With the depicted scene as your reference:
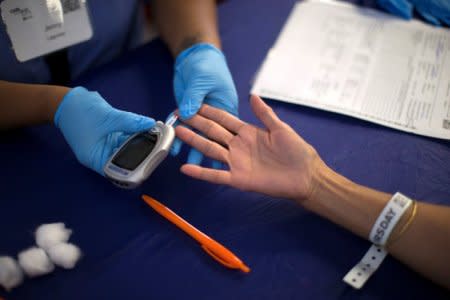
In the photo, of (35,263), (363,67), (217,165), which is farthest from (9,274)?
(363,67)

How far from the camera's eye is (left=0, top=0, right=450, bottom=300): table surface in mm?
684

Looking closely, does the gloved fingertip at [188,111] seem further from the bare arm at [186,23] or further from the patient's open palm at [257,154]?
the bare arm at [186,23]

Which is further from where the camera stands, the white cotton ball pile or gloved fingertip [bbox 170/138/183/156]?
gloved fingertip [bbox 170/138/183/156]

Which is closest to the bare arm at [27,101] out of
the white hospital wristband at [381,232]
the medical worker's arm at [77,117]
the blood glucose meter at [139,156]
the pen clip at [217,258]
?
the medical worker's arm at [77,117]

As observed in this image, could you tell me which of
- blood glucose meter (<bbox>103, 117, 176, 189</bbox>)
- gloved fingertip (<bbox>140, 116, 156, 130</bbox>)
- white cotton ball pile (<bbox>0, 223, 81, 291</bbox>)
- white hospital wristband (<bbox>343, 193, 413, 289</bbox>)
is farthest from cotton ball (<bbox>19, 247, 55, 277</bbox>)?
white hospital wristband (<bbox>343, 193, 413, 289</bbox>)

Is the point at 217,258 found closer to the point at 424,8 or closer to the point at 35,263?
the point at 35,263

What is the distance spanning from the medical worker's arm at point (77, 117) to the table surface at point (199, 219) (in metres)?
0.07

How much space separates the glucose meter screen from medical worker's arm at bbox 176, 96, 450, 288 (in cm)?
8

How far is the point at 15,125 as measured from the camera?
871 millimetres

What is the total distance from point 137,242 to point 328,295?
0.35 meters

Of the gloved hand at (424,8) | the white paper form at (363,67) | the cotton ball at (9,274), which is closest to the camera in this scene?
the cotton ball at (9,274)

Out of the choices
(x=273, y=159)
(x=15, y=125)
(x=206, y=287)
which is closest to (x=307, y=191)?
(x=273, y=159)

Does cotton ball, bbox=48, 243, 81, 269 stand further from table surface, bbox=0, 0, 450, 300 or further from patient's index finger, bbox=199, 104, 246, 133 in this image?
patient's index finger, bbox=199, 104, 246, 133

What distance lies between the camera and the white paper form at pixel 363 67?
959 mm
